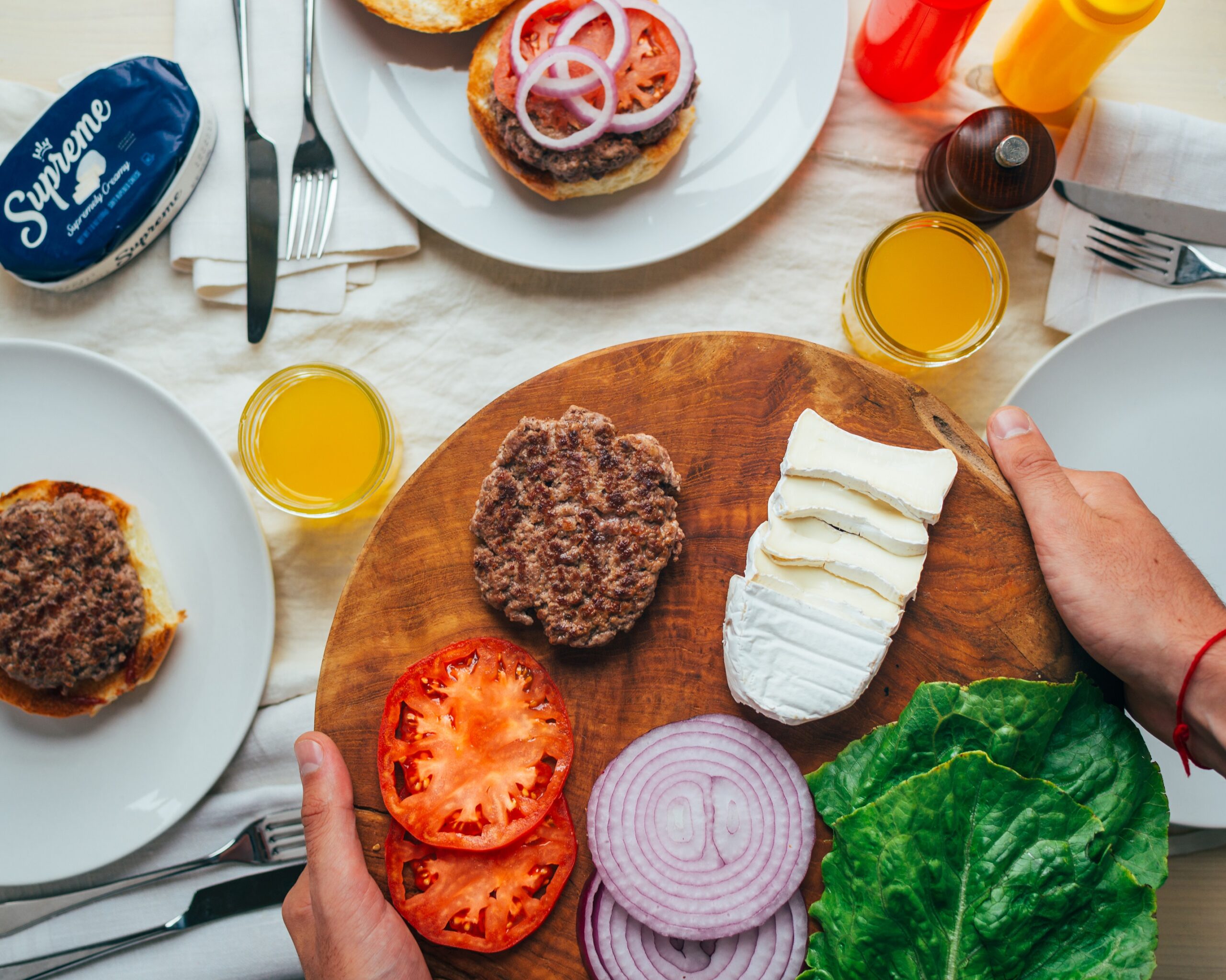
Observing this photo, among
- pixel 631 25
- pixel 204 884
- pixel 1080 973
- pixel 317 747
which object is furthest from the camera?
pixel 204 884

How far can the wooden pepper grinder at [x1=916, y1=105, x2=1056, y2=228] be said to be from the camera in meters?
2.85

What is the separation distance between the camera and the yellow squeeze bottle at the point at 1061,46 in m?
2.74

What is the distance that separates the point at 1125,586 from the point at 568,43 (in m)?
2.67

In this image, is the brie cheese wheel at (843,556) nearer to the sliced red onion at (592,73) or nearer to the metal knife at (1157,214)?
the sliced red onion at (592,73)

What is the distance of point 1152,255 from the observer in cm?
314

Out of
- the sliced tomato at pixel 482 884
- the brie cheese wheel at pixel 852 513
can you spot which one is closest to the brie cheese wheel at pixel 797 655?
the brie cheese wheel at pixel 852 513

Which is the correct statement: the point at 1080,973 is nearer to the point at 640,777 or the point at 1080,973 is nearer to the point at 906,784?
the point at 906,784

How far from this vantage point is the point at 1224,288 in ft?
10.4

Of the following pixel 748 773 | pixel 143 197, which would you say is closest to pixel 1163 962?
pixel 748 773

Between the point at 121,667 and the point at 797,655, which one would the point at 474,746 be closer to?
the point at 797,655

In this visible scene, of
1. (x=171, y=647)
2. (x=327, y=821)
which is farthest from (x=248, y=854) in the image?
(x=171, y=647)

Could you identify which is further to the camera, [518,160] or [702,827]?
[518,160]

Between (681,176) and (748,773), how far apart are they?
2222mm

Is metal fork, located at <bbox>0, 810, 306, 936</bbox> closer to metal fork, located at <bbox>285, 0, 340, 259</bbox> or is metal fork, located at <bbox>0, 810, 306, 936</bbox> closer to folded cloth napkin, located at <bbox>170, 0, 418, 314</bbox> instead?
folded cloth napkin, located at <bbox>170, 0, 418, 314</bbox>
